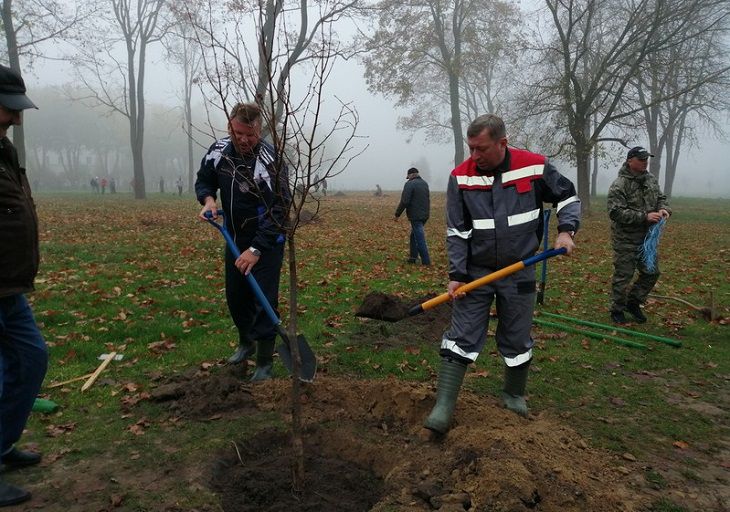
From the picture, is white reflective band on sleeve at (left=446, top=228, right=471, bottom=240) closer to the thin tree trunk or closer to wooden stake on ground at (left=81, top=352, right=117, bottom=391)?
the thin tree trunk

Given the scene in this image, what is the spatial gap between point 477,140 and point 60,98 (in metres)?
77.9

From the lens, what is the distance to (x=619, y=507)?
265 cm

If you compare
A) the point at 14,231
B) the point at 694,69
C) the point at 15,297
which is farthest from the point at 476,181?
the point at 694,69

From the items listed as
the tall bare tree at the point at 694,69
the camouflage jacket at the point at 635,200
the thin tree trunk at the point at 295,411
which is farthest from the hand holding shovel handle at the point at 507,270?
the tall bare tree at the point at 694,69

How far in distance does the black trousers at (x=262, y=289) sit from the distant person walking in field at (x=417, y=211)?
19.3ft

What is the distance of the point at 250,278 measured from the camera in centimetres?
375

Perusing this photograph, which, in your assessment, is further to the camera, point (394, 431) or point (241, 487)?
point (394, 431)

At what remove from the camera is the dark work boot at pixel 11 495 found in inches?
103

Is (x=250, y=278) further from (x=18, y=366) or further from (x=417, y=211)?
(x=417, y=211)

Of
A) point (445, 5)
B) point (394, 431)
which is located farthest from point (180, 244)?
point (445, 5)

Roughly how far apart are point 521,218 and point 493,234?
0.21 m

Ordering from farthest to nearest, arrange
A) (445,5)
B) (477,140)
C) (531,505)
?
(445,5)
(477,140)
(531,505)

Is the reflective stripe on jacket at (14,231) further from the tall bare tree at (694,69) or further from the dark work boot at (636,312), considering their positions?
the tall bare tree at (694,69)

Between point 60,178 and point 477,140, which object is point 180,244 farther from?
point 60,178
